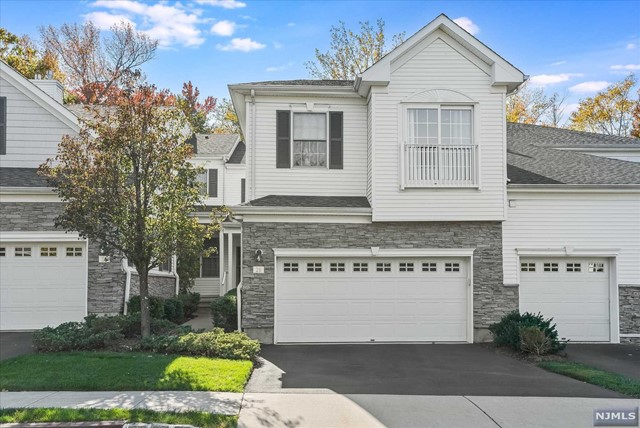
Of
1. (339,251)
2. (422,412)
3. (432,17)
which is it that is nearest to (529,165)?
(432,17)

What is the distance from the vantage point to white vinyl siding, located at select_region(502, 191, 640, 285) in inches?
513

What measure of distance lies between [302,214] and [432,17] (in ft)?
19.7

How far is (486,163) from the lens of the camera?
12.6 meters

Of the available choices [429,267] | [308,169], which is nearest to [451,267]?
[429,267]

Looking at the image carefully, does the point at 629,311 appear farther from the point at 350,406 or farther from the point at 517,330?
the point at 350,406

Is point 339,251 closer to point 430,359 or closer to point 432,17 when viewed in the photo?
point 430,359

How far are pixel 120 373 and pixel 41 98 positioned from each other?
370 inches

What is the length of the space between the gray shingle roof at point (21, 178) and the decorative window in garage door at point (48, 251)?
1.67 meters

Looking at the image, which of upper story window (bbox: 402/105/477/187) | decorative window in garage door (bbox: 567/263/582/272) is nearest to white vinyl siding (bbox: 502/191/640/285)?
decorative window in garage door (bbox: 567/263/582/272)

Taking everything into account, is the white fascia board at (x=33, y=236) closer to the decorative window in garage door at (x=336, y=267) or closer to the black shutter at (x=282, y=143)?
the black shutter at (x=282, y=143)

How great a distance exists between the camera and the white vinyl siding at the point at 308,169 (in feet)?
43.8

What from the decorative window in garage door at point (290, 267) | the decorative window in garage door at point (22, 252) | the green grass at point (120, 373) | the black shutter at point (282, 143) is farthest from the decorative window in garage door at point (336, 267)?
the decorative window in garage door at point (22, 252)

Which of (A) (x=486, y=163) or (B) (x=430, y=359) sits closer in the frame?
(B) (x=430, y=359)

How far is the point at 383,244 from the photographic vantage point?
12.7 meters
